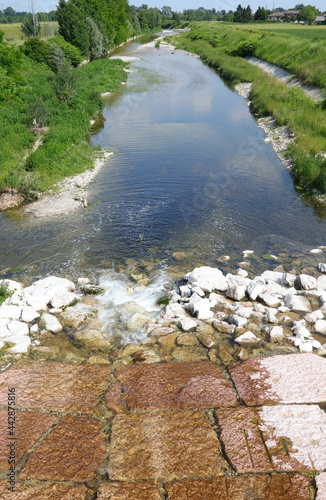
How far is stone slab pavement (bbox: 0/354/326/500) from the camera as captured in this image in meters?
3.50

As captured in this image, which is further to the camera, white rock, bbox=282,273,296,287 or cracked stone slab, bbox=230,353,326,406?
white rock, bbox=282,273,296,287

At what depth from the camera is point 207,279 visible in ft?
24.7

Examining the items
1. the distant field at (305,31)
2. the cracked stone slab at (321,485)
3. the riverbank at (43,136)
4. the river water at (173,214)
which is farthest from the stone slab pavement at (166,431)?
the distant field at (305,31)

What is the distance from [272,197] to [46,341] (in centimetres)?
932

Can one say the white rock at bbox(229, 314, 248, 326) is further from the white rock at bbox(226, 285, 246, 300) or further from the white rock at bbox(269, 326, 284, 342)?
the white rock at bbox(226, 285, 246, 300)

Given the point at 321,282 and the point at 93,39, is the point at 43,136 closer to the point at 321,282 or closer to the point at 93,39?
the point at 321,282

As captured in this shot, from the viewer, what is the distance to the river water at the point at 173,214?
357 inches

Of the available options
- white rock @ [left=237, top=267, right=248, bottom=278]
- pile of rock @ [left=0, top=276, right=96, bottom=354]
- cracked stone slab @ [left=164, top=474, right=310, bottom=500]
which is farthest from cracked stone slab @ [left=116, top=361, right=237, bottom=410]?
white rock @ [left=237, top=267, right=248, bottom=278]

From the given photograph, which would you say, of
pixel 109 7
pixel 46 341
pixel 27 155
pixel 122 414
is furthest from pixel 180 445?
pixel 109 7

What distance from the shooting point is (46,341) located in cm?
608

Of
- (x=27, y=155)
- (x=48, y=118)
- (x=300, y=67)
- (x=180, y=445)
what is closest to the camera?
(x=180, y=445)

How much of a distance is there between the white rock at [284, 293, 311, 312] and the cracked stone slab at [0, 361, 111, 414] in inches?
141

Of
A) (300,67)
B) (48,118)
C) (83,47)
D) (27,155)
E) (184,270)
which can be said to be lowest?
(184,270)

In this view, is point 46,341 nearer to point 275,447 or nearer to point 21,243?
point 275,447
